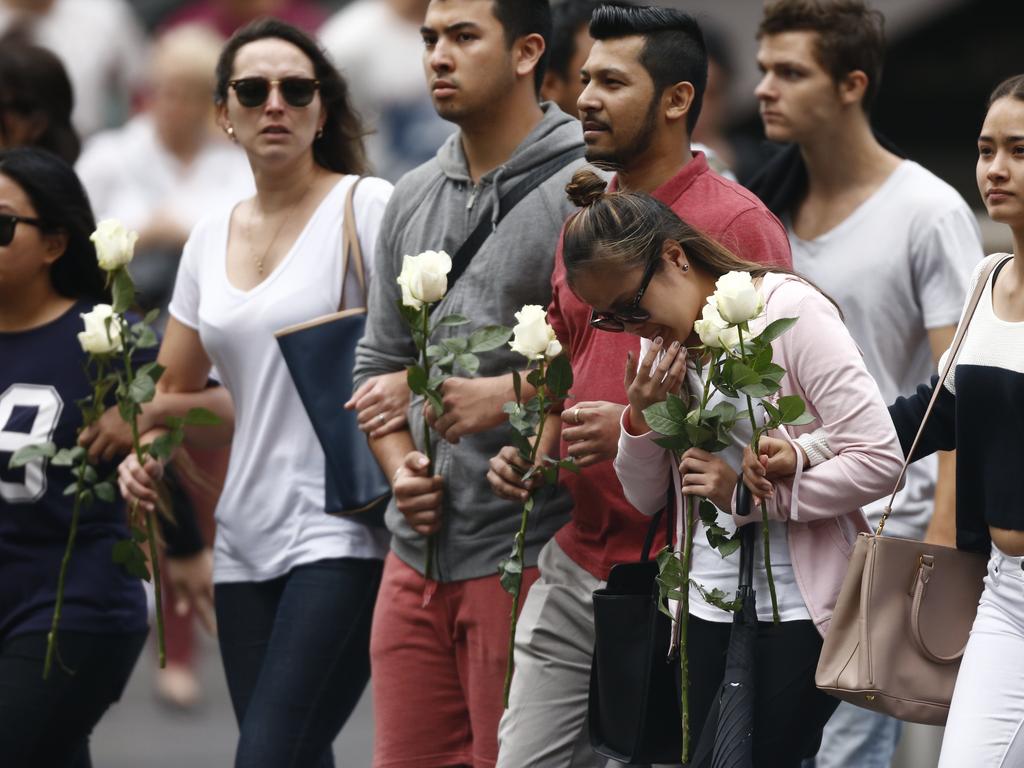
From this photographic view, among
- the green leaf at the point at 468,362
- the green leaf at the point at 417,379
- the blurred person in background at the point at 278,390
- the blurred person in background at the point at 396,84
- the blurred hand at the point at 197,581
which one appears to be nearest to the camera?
the green leaf at the point at 468,362

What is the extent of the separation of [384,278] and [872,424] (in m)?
1.61

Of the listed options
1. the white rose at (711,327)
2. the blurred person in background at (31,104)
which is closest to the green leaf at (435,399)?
the white rose at (711,327)

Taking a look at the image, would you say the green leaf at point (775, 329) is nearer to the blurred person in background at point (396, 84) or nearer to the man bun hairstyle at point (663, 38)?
the man bun hairstyle at point (663, 38)

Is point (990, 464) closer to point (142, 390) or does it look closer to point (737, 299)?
point (737, 299)

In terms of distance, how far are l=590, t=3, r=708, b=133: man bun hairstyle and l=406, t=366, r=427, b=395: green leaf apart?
0.85 m

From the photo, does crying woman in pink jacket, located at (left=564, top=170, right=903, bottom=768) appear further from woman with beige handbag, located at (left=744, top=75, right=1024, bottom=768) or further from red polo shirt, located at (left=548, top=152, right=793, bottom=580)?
red polo shirt, located at (left=548, top=152, right=793, bottom=580)

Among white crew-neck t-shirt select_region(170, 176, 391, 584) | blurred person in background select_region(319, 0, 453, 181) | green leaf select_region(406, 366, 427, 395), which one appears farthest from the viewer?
blurred person in background select_region(319, 0, 453, 181)

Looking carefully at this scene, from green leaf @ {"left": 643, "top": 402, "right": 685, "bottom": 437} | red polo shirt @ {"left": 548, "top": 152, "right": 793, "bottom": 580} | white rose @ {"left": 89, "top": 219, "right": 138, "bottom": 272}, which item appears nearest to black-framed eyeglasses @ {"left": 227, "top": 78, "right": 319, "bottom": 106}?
white rose @ {"left": 89, "top": 219, "right": 138, "bottom": 272}

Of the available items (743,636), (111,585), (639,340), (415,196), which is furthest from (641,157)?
(111,585)

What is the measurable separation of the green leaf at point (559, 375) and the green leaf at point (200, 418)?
1.25m

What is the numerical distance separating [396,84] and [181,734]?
3023 millimetres

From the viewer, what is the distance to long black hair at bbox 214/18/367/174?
6.04 m

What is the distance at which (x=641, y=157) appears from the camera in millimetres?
5004

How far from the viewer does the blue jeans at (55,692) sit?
18.9ft
